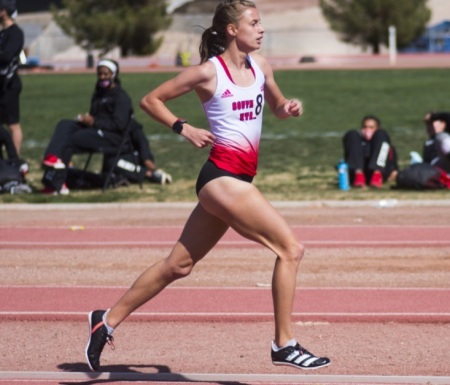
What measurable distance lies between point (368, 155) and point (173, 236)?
3.77 meters

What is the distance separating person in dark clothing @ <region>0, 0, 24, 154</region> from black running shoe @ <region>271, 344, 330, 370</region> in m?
9.66

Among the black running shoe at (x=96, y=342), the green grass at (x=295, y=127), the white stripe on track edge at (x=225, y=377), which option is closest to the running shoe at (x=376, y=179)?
the green grass at (x=295, y=127)

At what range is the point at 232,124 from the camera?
647 cm

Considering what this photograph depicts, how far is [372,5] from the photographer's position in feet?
235

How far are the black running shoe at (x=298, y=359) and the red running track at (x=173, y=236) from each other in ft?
16.7

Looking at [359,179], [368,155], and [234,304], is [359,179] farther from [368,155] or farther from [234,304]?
[234,304]

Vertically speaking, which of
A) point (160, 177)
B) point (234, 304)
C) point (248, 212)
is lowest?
point (160, 177)

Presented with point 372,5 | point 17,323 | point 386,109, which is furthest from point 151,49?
point 17,323

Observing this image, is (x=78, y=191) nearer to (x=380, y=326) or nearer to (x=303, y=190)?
(x=303, y=190)

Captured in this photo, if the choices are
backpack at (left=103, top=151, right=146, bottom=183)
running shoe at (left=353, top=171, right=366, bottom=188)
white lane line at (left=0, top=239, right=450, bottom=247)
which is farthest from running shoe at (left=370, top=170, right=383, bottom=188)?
white lane line at (left=0, top=239, right=450, bottom=247)

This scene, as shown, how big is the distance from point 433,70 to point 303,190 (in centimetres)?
3451

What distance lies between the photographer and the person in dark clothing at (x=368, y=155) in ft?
48.8

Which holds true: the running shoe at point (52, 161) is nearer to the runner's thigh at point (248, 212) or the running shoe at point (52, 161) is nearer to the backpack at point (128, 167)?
the backpack at point (128, 167)

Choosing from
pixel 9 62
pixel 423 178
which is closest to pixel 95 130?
pixel 9 62
